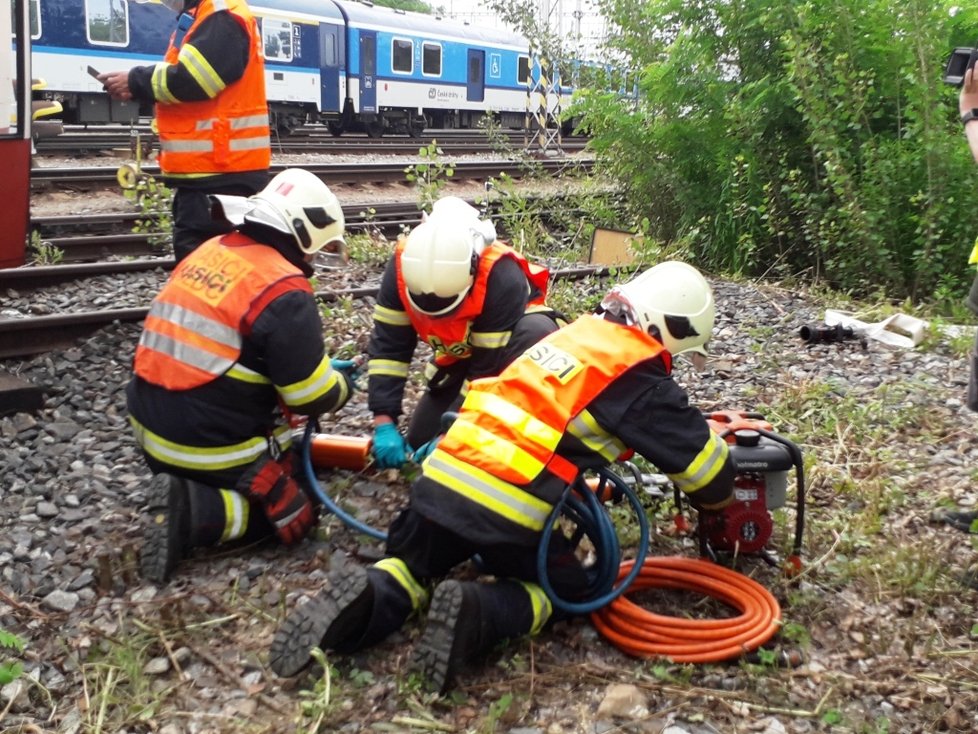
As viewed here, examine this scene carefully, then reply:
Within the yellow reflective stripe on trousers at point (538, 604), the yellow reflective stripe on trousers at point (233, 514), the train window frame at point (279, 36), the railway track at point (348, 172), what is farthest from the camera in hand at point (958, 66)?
the train window frame at point (279, 36)

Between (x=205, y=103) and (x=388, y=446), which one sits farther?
(x=205, y=103)

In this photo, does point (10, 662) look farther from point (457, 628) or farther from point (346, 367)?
point (346, 367)

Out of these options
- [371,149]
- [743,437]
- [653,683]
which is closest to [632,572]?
[653,683]

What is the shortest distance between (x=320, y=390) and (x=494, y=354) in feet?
2.29

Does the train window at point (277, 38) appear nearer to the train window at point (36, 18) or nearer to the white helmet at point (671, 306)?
the train window at point (36, 18)

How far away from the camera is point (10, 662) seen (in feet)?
9.61

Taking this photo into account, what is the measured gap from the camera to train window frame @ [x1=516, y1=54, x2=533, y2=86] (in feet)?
85.3

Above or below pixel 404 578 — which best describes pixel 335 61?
above

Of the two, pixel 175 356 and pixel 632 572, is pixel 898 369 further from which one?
pixel 175 356

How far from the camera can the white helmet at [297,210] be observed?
3.67 m

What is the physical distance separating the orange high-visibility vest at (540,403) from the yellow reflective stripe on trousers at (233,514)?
1.00m

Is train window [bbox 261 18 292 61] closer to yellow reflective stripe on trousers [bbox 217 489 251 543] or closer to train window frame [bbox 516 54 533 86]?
train window frame [bbox 516 54 533 86]

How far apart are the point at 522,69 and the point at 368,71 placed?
236 inches

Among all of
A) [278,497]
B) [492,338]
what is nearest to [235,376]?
[278,497]
